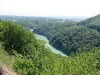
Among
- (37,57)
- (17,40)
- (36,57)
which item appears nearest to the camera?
(36,57)

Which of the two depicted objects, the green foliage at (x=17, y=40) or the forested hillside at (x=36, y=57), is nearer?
the forested hillside at (x=36, y=57)

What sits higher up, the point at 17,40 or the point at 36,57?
the point at 36,57

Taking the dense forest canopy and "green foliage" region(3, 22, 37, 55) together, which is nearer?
the dense forest canopy

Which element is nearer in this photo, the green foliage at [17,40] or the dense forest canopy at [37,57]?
the dense forest canopy at [37,57]

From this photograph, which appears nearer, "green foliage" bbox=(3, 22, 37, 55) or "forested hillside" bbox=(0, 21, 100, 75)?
"forested hillside" bbox=(0, 21, 100, 75)

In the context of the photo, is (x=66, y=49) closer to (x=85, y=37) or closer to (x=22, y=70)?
(x=85, y=37)

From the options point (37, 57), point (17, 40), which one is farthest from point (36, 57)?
point (17, 40)

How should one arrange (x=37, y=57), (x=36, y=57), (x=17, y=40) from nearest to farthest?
(x=36, y=57) → (x=37, y=57) → (x=17, y=40)

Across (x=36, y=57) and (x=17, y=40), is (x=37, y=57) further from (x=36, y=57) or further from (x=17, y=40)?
(x=17, y=40)
